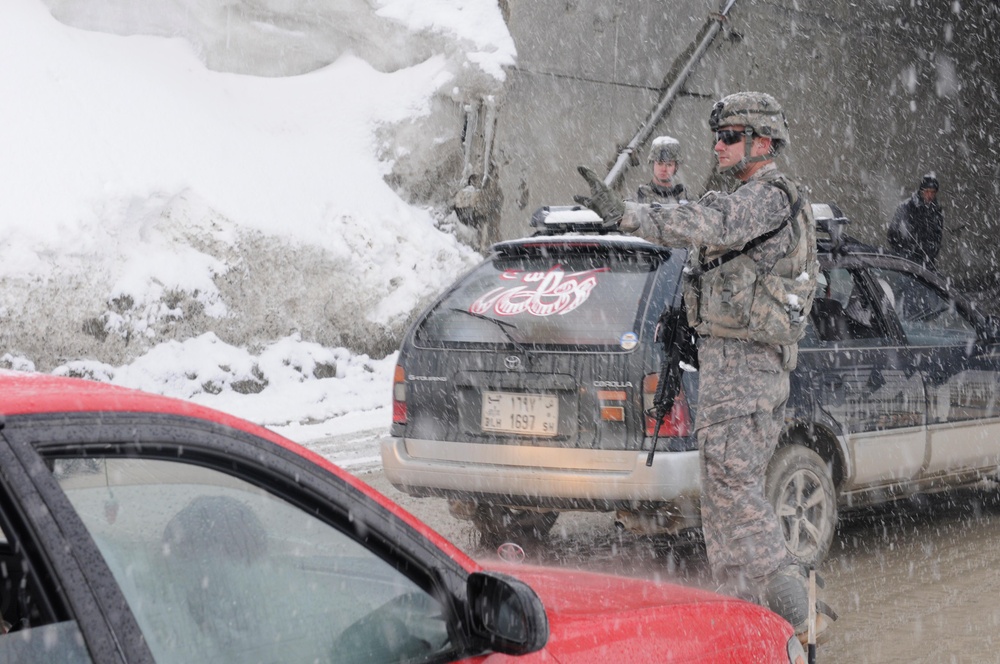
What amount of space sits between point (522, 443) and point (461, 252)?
25.7ft

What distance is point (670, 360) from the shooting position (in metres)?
4.56

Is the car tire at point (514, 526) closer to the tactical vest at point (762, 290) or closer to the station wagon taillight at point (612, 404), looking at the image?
the station wagon taillight at point (612, 404)

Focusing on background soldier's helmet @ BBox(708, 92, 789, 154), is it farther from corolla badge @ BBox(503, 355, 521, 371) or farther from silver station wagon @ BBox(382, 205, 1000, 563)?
corolla badge @ BBox(503, 355, 521, 371)

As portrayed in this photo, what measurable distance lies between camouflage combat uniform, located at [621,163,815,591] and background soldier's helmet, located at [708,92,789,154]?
0.14 metres

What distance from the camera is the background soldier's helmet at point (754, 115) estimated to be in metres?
4.36

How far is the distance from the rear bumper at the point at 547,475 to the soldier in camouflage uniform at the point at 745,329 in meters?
0.26

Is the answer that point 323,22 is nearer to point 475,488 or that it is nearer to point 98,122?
point 98,122

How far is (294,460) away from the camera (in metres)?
1.82

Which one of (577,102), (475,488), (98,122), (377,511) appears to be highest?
(577,102)

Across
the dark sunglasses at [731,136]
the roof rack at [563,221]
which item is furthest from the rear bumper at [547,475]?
the dark sunglasses at [731,136]

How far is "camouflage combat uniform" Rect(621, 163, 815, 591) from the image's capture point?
4141mm

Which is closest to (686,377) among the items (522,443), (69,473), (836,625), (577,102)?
(522,443)

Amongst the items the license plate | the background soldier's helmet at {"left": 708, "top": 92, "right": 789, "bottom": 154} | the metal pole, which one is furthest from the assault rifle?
the metal pole

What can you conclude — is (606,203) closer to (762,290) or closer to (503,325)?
(762,290)
